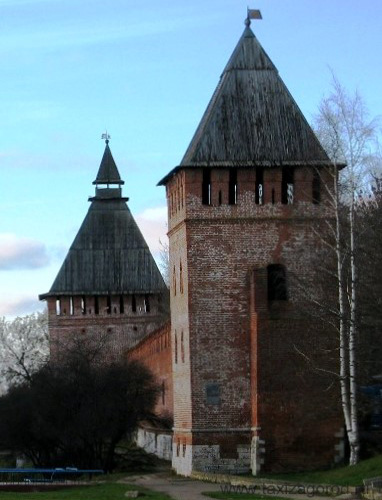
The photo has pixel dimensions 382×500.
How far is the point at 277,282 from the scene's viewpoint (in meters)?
34.4

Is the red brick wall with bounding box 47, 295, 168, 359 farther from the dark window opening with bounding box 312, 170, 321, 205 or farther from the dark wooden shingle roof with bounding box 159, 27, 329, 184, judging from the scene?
the dark window opening with bounding box 312, 170, 321, 205

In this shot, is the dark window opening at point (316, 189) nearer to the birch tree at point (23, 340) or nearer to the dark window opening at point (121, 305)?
the dark window opening at point (121, 305)

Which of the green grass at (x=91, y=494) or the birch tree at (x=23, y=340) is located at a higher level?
the birch tree at (x=23, y=340)

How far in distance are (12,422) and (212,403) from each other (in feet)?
23.8

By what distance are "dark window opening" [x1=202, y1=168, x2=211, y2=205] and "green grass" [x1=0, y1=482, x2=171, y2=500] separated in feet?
22.4

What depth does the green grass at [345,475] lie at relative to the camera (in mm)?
27445

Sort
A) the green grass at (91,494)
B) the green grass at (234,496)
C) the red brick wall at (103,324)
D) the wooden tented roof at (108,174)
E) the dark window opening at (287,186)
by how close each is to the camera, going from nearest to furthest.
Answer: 1. the green grass at (234,496)
2. the green grass at (91,494)
3. the dark window opening at (287,186)
4. the red brick wall at (103,324)
5. the wooden tented roof at (108,174)

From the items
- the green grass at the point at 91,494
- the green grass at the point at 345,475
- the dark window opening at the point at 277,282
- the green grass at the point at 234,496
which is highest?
the dark window opening at the point at 277,282

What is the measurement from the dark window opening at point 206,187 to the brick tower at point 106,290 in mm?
24252

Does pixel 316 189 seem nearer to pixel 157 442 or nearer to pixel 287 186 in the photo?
pixel 287 186

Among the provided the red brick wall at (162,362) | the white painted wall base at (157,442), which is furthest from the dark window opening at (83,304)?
the white painted wall base at (157,442)

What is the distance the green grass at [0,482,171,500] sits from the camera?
90.0 ft

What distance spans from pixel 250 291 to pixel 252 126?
3.89 metres

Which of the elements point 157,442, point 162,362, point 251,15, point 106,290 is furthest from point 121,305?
point 251,15
